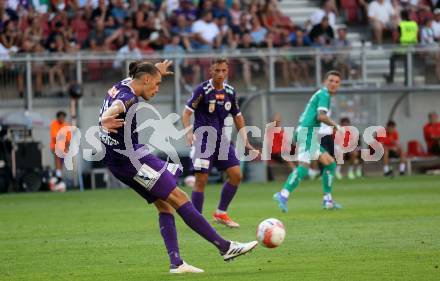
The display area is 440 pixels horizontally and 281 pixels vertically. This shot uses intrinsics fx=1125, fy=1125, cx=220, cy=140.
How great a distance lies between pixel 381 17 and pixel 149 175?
23977mm

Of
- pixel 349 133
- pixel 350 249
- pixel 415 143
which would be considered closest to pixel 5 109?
pixel 349 133

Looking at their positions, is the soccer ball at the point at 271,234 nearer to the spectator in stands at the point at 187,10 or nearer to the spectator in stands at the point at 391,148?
the spectator in stands at the point at 391,148

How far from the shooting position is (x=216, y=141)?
17.2 meters

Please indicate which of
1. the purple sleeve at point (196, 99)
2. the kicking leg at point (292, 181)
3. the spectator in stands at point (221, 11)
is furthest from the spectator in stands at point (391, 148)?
the purple sleeve at point (196, 99)

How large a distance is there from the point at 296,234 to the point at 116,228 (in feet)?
10.7

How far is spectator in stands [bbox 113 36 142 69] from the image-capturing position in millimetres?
29500

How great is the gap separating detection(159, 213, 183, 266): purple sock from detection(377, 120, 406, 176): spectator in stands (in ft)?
65.4

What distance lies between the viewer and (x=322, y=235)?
1492 centimetres

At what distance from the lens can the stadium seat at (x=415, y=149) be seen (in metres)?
31.8

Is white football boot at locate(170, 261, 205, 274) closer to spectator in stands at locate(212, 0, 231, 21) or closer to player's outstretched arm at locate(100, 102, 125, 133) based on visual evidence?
player's outstretched arm at locate(100, 102, 125, 133)

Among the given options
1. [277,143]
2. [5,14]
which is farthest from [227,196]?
[5,14]

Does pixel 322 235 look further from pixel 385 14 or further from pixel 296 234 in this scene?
pixel 385 14

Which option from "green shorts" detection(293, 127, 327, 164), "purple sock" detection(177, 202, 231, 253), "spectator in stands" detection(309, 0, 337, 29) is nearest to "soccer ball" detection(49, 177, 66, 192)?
"spectator in stands" detection(309, 0, 337, 29)

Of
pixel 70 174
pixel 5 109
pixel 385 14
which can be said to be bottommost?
pixel 70 174
